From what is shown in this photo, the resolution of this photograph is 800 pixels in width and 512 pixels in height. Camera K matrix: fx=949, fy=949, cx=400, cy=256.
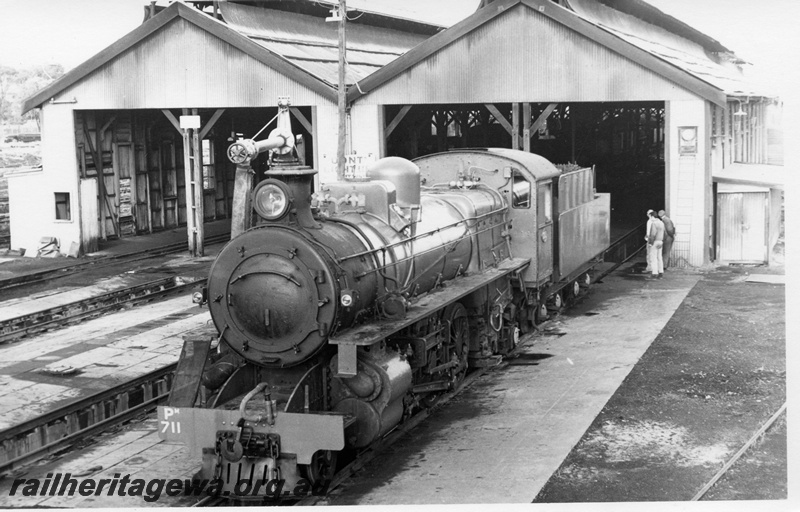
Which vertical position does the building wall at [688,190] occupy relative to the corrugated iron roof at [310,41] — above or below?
below

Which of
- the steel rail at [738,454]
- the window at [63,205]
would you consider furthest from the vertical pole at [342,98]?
the steel rail at [738,454]

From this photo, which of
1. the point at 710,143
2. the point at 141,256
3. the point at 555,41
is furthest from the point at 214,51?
the point at 710,143

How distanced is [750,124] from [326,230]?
1032 inches

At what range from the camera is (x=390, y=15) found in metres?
39.5

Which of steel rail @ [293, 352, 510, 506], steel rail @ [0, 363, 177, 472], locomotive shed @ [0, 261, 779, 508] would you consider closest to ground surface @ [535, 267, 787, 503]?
locomotive shed @ [0, 261, 779, 508]

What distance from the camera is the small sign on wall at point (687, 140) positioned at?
22422 mm

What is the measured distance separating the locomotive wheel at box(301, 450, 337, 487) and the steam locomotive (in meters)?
0.02

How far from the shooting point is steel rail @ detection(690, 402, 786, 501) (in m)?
9.85

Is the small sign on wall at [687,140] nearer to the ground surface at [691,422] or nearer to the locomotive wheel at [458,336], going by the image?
the ground surface at [691,422]

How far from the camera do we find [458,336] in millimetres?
13281

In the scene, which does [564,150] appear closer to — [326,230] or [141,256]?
[141,256]

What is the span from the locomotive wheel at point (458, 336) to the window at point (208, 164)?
22.0 meters

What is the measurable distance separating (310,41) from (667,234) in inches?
568

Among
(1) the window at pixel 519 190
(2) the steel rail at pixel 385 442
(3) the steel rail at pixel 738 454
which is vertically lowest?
(3) the steel rail at pixel 738 454
